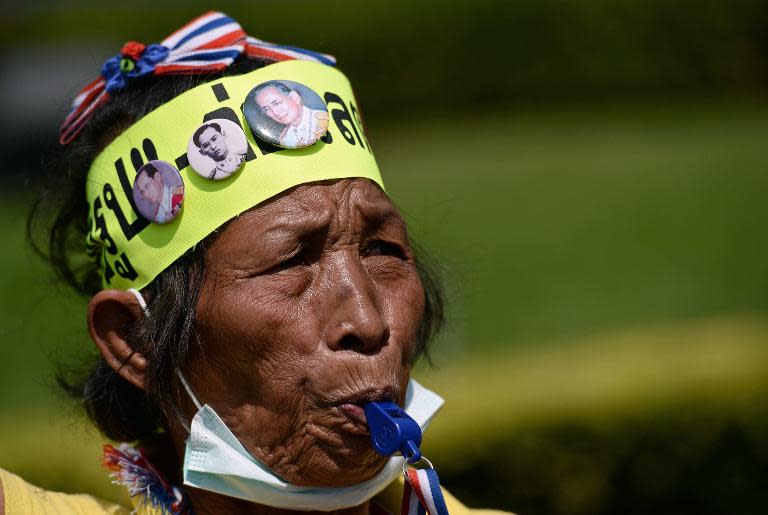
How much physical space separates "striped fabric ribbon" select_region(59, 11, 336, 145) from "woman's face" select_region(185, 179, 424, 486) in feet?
1.40

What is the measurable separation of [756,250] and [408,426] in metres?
4.77

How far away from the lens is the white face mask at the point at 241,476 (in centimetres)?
259

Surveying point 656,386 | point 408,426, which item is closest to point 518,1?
Answer: point 656,386

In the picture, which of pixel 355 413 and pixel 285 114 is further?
pixel 285 114

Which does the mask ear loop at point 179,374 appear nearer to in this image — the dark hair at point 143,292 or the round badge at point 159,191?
the dark hair at point 143,292

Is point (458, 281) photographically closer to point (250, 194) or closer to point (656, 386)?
point (250, 194)

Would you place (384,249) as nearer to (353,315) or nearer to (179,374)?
(353,315)

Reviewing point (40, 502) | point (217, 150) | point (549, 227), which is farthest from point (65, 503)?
point (549, 227)

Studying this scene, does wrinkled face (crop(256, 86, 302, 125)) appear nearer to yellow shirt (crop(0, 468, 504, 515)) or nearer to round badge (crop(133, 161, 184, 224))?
round badge (crop(133, 161, 184, 224))

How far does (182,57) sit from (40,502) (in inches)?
44.1

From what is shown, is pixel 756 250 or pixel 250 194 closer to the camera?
pixel 250 194

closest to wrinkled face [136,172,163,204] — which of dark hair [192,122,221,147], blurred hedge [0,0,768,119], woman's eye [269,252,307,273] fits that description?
dark hair [192,122,221,147]

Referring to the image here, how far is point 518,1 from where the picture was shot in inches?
329

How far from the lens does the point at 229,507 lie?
2.79 metres
